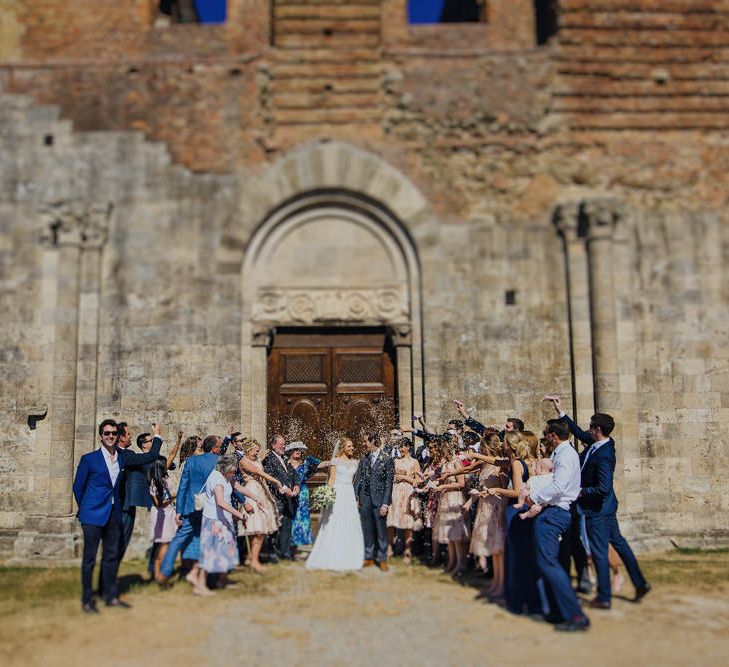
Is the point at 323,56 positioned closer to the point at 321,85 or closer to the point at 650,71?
the point at 321,85

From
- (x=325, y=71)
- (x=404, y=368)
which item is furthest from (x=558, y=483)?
(x=325, y=71)

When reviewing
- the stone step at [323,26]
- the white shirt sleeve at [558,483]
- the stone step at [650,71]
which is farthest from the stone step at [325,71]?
the white shirt sleeve at [558,483]

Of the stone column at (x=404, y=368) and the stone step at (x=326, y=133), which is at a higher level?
the stone step at (x=326, y=133)

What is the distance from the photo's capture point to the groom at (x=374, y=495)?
9281 millimetres

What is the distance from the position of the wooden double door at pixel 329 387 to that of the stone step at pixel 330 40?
4613 mm

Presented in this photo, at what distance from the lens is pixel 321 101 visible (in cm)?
1216

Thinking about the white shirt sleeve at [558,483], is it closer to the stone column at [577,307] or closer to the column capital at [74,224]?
the stone column at [577,307]

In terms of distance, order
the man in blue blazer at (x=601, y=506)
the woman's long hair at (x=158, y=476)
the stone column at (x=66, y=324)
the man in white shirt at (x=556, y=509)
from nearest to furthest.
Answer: the man in white shirt at (x=556, y=509) < the man in blue blazer at (x=601, y=506) < the woman's long hair at (x=158, y=476) < the stone column at (x=66, y=324)

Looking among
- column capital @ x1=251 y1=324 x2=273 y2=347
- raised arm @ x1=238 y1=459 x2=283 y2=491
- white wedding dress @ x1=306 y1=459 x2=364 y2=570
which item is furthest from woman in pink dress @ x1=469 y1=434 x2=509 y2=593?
column capital @ x1=251 y1=324 x2=273 y2=347

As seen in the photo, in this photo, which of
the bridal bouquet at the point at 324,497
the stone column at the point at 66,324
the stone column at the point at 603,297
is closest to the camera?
the bridal bouquet at the point at 324,497

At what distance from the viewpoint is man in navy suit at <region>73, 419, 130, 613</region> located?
7230 millimetres

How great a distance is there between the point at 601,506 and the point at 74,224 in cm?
853

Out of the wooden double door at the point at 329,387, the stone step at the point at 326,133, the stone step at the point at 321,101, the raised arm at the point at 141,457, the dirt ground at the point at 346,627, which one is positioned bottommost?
the dirt ground at the point at 346,627

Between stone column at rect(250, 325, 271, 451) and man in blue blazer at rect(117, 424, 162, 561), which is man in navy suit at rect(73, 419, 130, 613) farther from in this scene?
stone column at rect(250, 325, 271, 451)
